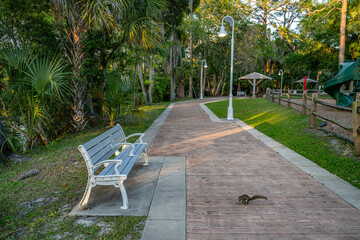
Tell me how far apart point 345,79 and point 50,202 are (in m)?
13.7

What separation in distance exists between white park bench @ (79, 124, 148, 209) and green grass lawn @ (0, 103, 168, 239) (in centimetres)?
40

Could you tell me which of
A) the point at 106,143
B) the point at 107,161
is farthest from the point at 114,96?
the point at 107,161

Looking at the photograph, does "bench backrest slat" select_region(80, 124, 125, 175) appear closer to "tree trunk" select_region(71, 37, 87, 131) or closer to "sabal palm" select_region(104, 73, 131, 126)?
"sabal palm" select_region(104, 73, 131, 126)

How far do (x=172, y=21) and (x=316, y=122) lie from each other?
1013 cm

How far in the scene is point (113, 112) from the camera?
9.51m

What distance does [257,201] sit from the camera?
3.51 metres

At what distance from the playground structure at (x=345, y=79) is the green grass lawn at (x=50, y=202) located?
41.3 ft

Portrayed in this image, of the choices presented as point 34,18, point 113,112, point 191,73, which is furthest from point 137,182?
point 191,73

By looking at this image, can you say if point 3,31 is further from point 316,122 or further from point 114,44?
point 316,122

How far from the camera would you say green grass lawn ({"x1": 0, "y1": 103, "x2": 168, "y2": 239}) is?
2834mm

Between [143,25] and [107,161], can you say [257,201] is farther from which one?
[143,25]

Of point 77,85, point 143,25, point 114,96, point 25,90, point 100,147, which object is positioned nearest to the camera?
point 100,147

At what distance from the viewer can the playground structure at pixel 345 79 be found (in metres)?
11.4

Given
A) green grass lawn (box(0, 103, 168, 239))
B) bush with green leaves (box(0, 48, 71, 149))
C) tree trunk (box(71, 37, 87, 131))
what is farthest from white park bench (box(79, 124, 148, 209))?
tree trunk (box(71, 37, 87, 131))
